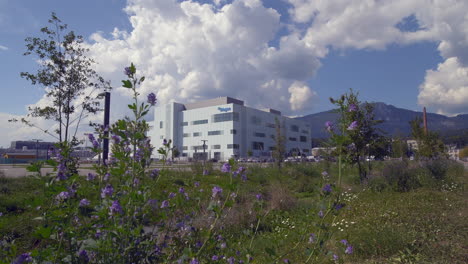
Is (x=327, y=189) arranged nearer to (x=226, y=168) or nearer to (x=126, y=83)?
(x=226, y=168)

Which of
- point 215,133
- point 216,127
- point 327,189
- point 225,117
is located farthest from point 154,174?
point 216,127

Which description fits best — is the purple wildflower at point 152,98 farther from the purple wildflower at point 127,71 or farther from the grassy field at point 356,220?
the grassy field at point 356,220

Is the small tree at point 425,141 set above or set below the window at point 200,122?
below

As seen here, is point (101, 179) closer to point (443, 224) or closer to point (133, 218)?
point (133, 218)

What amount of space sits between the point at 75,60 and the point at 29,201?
9.60 meters

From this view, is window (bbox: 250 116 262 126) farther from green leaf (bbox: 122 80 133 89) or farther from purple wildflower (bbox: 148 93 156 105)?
green leaf (bbox: 122 80 133 89)

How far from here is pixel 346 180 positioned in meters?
12.5

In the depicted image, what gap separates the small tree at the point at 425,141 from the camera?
24.0 m

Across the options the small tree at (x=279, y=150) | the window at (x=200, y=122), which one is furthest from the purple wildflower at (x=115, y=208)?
the window at (x=200, y=122)

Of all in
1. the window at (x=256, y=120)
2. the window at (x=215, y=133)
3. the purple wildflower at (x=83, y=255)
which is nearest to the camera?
the purple wildflower at (x=83, y=255)

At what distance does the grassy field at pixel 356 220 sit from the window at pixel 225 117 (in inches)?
2112

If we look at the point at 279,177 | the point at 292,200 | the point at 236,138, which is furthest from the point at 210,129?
the point at 292,200

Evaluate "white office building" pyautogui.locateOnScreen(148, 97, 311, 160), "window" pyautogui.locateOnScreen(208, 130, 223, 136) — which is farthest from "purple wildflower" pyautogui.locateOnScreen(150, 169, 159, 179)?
"window" pyautogui.locateOnScreen(208, 130, 223, 136)

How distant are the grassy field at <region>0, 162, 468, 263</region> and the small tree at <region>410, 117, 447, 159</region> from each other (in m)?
14.7
